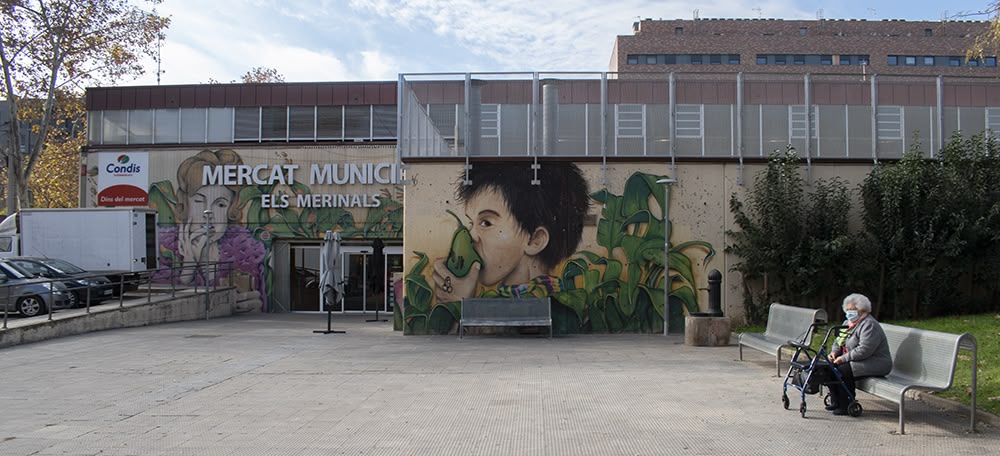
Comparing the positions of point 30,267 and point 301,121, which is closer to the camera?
point 30,267

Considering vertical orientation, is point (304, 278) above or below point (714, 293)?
below

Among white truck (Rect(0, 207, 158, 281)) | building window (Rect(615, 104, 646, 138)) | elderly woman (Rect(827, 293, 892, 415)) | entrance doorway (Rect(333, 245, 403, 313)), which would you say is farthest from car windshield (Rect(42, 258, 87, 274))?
elderly woman (Rect(827, 293, 892, 415))

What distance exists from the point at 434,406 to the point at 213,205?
22.5 metres

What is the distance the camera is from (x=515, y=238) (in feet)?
52.9

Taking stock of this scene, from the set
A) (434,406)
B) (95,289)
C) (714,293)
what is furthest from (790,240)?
(95,289)

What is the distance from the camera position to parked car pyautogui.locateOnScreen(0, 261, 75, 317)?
18.8m

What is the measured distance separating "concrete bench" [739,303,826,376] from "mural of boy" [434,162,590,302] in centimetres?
514

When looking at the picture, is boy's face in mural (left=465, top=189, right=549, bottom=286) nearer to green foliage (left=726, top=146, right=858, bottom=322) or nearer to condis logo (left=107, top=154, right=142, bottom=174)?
green foliage (left=726, top=146, right=858, bottom=322)

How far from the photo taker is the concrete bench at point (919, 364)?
268 inches

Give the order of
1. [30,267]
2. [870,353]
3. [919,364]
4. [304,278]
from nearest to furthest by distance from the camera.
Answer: [919,364] → [870,353] → [30,267] → [304,278]

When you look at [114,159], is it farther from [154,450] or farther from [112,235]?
[154,450]

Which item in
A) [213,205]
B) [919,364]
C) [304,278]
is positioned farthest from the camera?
[304,278]

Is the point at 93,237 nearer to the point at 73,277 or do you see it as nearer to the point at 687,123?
the point at 73,277

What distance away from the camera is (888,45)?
2520 inches
